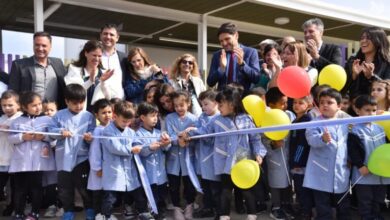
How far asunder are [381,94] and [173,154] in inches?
75.5

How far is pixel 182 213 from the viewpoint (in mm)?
3543

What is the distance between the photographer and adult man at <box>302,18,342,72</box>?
3816mm

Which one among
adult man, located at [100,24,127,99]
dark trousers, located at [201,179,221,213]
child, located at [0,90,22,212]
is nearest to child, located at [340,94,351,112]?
dark trousers, located at [201,179,221,213]

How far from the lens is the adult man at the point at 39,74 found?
3635 millimetres

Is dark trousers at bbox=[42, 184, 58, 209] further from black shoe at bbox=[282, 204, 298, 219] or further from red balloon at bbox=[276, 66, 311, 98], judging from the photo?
red balloon at bbox=[276, 66, 311, 98]

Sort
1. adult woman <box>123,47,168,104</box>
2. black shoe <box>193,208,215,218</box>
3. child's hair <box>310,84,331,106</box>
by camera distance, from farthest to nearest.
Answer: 1. adult woman <box>123,47,168,104</box>
2. black shoe <box>193,208,215,218</box>
3. child's hair <box>310,84,331,106</box>

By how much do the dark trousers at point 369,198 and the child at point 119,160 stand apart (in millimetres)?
1779

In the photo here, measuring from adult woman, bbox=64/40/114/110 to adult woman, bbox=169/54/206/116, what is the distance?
2.42 feet

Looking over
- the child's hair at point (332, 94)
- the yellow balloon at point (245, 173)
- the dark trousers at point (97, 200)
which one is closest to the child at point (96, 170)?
the dark trousers at point (97, 200)

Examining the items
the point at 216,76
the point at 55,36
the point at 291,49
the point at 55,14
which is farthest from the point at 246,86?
the point at 55,36

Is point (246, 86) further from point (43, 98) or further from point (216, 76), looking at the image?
point (43, 98)

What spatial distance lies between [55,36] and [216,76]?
24.7ft

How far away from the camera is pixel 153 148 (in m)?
3.38

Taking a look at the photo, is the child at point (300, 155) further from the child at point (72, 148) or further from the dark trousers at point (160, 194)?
the child at point (72, 148)
